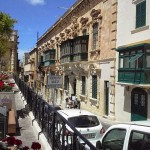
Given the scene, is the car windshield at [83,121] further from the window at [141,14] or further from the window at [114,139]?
the window at [141,14]

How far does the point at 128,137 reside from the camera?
5.75 m

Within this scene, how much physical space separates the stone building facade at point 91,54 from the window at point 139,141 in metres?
12.8

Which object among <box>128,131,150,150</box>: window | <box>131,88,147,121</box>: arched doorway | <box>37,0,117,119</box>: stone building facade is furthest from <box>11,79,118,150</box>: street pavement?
<box>131,88,147,121</box>: arched doorway

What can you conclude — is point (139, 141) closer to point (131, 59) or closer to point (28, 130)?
point (28, 130)

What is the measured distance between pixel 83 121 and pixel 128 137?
5.80m

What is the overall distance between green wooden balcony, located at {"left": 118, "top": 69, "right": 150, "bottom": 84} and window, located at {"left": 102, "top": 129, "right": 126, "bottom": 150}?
10675 millimetres

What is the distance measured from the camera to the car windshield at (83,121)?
37.2 feet

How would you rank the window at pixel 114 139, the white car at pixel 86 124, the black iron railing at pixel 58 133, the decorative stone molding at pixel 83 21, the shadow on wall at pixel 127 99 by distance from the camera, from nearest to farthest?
the black iron railing at pixel 58 133 < the window at pixel 114 139 < the white car at pixel 86 124 < the shadow on wall at pixel 127 99 < the decorative stone molding at pixel 83 21

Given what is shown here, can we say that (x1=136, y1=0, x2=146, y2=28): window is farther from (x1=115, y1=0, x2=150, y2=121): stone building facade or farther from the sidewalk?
A: the sidewalk

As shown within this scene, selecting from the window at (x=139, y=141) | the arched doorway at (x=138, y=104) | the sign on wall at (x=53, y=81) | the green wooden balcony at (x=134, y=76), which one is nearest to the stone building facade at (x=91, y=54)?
the green wooden balcony at (x=134, y=76)

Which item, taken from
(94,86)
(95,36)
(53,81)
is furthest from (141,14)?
(53,81)

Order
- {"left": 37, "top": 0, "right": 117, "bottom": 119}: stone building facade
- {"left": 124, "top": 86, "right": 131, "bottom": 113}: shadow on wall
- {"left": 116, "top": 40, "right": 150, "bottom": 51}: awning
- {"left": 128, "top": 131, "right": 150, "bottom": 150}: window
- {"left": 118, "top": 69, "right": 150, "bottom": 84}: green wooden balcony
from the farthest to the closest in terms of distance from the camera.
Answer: {"left": 37, "top": 0, "right": 117, "bottom": 119}: stone building facade, {"left": 124, "top": 86, "right": 131, "bottom": 113}: shadow on wall, {"left": 118, "top": 69, "right": 150, "bottom": 84}: green wooden balcony, {"left": 116, "top": 40, "right": 150, "bottom": 51}: awning, {"left": 128, "top": 131, "right": 150, "bottom": 150}: window

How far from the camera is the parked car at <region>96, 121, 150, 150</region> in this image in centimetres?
536

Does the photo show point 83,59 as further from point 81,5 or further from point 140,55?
point 140,55
